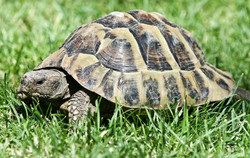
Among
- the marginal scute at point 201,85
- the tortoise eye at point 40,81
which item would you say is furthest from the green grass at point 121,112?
the tortoise eye at point 40,81

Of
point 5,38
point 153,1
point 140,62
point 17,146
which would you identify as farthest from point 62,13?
point 17,146

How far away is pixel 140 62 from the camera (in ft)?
9.29

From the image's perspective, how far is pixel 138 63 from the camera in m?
2.82

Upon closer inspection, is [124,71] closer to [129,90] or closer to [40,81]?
[129,90]

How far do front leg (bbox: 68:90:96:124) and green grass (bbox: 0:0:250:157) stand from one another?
109 mm

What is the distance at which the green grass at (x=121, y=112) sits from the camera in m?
2.34

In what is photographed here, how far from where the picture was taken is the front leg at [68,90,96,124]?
104 inches

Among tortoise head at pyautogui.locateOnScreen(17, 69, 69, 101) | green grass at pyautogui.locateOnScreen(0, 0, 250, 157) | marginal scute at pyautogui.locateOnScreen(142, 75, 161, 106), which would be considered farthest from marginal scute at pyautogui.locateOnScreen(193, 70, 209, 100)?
tortoise head at pyautogui.locateOnScreen(17, 69, 69, 101)

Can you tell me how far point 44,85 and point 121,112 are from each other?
67 centimetres

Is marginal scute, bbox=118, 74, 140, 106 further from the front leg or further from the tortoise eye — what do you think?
the tortoise eye

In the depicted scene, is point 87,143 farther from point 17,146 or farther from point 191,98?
point 191,98

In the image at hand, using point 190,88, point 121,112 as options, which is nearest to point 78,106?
point 121,112

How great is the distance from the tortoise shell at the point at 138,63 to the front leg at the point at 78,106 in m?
0.13

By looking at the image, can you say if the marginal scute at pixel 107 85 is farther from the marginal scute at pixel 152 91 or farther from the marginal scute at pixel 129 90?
the marginal scute at pixel 152 91
